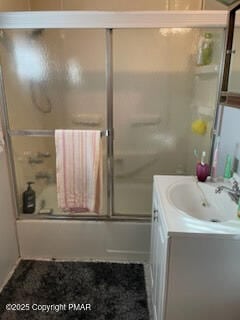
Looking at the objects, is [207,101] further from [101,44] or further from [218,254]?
[218,254]

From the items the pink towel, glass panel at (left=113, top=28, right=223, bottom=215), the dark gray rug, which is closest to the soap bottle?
the pink towel

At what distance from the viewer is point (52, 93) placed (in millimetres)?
1867

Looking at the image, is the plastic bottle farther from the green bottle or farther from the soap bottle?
the soap bottle

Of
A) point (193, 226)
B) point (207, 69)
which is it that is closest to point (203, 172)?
point (193, 226)

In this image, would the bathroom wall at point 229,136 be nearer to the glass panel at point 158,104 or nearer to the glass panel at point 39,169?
the glass panel at point 158,104

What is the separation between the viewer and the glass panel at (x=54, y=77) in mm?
1704

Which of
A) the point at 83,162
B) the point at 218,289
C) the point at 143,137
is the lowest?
the point at 218,289

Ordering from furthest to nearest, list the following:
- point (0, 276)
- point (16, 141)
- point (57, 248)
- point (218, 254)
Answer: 1. point (57, 248)
2. point (16, 141)
3. point (0, 276)
4. point (218, 254)

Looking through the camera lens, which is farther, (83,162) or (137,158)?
(137,158)

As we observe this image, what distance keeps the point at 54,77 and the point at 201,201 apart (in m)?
1.33

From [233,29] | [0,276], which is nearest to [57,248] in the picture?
[0,276]

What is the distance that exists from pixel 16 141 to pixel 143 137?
0.99m

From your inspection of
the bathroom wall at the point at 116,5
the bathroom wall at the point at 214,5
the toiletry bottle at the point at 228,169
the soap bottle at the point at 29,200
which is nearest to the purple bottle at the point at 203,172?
the toiletry bottle at the point at 228,169

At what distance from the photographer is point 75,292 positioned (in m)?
1.65
